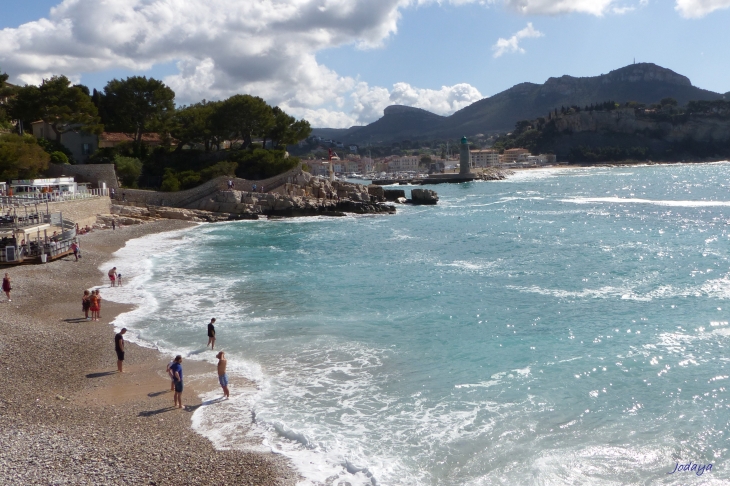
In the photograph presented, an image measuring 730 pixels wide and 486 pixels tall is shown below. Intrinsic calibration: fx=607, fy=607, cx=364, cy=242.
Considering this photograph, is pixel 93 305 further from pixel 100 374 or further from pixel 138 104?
pixel 138 104

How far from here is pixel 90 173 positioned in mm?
45312

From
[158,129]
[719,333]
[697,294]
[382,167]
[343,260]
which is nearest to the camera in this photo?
[719,333]

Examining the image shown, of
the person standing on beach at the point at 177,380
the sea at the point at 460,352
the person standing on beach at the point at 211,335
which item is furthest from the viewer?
the person standing on beach at the point at 211,335

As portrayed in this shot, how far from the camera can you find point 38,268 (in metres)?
Answer: 23.8

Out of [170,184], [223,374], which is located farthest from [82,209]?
[223,374]

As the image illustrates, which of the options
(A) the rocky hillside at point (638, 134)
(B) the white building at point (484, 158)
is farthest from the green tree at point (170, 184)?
(A) the rocky hillside at point (638, 134)

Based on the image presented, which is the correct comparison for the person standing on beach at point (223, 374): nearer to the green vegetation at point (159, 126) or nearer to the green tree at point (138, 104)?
the green vegetation at point (159, 126)

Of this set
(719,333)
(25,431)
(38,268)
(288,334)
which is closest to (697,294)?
(719,333)

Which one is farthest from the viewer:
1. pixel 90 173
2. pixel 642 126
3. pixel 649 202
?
pixel 642 126

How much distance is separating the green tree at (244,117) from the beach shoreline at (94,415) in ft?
131

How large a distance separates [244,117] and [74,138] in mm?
14539

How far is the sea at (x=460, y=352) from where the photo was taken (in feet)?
32.6

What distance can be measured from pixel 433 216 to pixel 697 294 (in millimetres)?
30030

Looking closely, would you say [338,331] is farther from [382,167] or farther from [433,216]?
[382,167]
